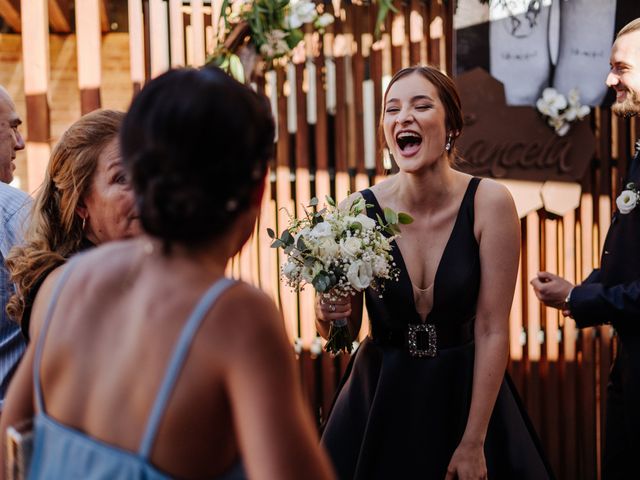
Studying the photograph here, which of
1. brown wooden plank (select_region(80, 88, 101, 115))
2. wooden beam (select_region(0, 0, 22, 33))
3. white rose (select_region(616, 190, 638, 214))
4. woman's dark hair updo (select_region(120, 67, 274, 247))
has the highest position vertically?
wooden beam (select_region(0, 0, 22, 33))

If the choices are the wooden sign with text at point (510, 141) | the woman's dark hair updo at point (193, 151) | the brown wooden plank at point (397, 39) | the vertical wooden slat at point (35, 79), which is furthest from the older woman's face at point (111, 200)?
the brown wooden plank at point (397, 39)

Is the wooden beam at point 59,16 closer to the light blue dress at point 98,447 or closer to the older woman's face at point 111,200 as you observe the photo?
the older woman's face at point 111,200

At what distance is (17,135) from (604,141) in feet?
11.4

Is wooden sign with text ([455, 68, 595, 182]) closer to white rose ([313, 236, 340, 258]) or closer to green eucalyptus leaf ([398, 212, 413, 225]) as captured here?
green eucalyptus leaf ([398, 212, 413, 225])

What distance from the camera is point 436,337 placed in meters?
2.60

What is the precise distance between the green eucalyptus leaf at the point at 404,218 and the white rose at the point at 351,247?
7.4 inches

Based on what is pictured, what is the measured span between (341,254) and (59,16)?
3660 millimetres

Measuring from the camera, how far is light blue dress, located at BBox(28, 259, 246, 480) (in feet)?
3.62

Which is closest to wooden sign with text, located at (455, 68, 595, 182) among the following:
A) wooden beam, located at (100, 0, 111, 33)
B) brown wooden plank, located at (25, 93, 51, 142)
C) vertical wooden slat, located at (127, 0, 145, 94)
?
vertical wooden slat, located at (127, 0, 145, 94)

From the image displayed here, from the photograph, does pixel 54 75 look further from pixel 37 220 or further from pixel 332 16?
pixel 37 220

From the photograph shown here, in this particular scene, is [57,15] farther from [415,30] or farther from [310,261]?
[310,261]

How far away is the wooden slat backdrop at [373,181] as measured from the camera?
4.59 m

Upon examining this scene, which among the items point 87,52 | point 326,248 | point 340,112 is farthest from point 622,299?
point 87,52

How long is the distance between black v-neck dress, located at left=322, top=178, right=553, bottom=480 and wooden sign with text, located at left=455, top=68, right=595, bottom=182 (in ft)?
6.46
